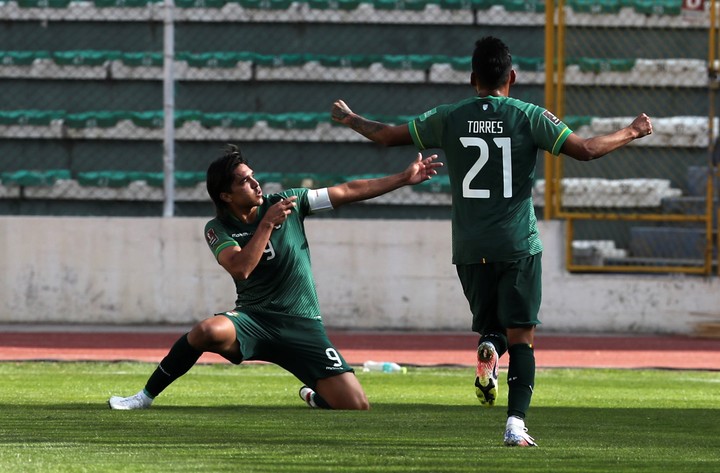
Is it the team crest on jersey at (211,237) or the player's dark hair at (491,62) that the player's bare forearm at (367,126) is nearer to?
the player's dark hair at (491,62)

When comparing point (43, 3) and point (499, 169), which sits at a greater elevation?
point (43, 3)

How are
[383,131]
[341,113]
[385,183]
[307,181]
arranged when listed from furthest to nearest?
[307,181] → [385,183] → [341,113] → [383,131]

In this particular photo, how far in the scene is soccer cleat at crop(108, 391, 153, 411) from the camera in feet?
22.7

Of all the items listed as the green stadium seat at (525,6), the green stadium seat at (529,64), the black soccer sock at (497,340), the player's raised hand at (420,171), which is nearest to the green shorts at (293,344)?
the black soccer sock at (497,340)

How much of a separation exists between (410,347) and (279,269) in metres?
5.59

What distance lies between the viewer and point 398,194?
16547 millimetres

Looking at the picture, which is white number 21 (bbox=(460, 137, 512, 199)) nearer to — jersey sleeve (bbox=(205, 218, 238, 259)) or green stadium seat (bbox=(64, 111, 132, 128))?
jersey sleeve (bbox=(205, 218, 238, 259))

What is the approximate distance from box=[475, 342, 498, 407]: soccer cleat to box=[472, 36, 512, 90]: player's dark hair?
138 cm

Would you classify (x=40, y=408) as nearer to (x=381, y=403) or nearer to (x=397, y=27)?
(x=381, y=403)

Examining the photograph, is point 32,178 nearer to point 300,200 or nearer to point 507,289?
point 300,200

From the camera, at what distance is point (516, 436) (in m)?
5.36

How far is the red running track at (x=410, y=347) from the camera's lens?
446 inches

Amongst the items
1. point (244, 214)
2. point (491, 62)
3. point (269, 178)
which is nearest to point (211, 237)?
point (244, 214)

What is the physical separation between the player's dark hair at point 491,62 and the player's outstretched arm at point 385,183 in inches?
19.7
